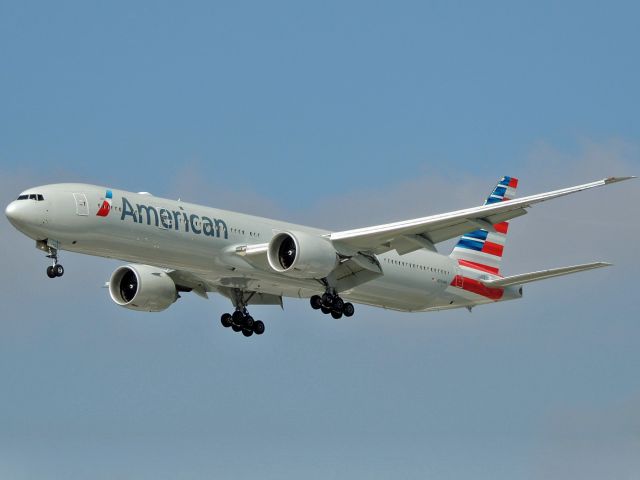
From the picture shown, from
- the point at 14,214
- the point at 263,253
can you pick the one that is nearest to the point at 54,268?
the point at 14,214

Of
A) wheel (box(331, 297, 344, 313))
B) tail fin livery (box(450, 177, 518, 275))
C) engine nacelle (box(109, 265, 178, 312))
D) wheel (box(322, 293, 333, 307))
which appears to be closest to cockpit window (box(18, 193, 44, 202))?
engine nacelle (box(109, 265, 178, 312))

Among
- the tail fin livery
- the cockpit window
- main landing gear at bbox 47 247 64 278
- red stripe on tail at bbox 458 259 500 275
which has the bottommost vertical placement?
main landing gear at bbox 47 247 64 278

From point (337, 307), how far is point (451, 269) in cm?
685

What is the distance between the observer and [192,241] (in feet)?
Answer: 161

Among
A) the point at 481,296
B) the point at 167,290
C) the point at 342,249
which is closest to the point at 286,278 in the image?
the point at 342,249

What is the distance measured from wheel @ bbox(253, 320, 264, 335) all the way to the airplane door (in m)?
12.0

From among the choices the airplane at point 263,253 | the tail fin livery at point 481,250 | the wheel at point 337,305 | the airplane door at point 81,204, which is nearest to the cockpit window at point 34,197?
the airplane at point 263,253

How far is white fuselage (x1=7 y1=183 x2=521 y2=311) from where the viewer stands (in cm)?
4650

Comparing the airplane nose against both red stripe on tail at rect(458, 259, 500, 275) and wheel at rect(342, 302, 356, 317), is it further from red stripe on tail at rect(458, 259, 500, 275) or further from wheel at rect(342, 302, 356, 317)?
red stripe on tail at rect(458, 259, 500, 275)

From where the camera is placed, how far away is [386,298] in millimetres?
55281

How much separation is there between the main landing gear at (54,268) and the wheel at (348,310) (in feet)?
38.8

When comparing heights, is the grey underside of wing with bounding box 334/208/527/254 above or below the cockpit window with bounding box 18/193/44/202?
above

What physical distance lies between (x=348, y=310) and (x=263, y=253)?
4.81 meters

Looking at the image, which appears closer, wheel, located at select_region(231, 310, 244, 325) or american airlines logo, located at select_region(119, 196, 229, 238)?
american airlines logo, located at select_region(119, 196, 229, 238)
